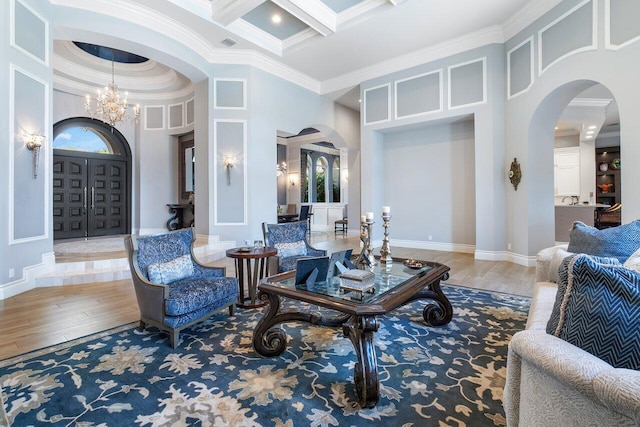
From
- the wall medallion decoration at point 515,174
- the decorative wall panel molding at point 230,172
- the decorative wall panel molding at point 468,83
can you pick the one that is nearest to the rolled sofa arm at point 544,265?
the wall medallion decoration at point 515,174

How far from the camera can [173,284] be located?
2666 millimetres

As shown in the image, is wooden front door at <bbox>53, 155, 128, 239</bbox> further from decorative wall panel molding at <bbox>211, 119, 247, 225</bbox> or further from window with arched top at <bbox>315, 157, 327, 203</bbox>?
window with arched top at <bbox>315, 157, 327, 203</bbox>

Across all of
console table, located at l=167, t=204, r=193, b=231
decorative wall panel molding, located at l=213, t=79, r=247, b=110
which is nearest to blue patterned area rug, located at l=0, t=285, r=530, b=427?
Result: decorative wall panel molding, located at l=213, t=79, r=247, b=110

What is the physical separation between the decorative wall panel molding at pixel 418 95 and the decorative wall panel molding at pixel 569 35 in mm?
1767

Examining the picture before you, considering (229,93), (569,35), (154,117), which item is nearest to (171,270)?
(229,93)

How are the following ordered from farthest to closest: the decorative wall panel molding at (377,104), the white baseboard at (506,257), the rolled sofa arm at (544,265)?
the decorative wall panel molding at (377,104)
the white baseboard at (506,257)
the rolled sofa arm at (544,265)

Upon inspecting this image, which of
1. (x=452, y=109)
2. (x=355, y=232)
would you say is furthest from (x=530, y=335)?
(x=355, y=232)

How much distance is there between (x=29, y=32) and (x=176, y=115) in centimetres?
449

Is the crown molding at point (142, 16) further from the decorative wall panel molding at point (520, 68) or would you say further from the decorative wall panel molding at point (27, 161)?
the decorative wall panel molding at point (520, 68)

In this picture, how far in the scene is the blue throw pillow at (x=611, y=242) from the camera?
206cm

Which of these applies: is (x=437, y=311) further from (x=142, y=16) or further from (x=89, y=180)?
(x=89, y=180)

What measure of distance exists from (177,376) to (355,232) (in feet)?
26.2

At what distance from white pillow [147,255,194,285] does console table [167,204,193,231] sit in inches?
239

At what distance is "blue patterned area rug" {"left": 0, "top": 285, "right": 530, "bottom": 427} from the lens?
1567 millimetres
